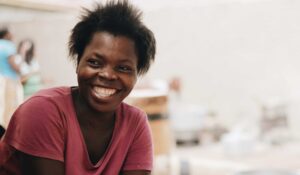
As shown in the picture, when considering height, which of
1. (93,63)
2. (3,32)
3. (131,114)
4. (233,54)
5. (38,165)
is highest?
(233,54)

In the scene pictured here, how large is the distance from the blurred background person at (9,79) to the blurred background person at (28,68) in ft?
0.11

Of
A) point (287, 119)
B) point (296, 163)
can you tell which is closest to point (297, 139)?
point (287, 119)

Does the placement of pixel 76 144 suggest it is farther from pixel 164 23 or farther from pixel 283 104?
pixel 283 104

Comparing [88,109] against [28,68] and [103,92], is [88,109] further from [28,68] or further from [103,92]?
[28,68]

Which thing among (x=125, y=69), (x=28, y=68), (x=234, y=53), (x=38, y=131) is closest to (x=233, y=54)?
(x=234, y=53)

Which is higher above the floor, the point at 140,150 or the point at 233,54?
the point at 233,54

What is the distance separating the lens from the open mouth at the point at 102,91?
970 mm

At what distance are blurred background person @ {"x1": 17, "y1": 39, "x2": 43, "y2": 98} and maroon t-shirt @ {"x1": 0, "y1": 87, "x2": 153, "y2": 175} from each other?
30 cm

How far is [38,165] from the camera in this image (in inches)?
36.5

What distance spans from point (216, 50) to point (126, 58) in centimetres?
494

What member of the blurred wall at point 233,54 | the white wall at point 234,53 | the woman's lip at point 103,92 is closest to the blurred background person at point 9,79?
the woman's lip at point 103,92

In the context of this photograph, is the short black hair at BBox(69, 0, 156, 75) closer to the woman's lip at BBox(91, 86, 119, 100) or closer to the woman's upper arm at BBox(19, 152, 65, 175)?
the woman's lip at BBox(91, 86, 119, 100)

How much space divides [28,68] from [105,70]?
47cm

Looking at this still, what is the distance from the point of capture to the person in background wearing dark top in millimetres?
934
